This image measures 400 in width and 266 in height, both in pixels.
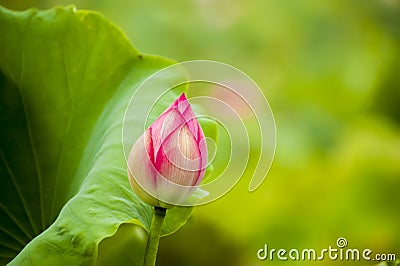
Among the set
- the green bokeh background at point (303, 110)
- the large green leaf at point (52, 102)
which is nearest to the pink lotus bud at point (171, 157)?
the large green leaf at point (52, 102)

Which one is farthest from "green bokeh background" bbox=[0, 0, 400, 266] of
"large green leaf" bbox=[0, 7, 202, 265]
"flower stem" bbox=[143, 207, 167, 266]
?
"flower stem" bbox=[143, 207, 167, 266]

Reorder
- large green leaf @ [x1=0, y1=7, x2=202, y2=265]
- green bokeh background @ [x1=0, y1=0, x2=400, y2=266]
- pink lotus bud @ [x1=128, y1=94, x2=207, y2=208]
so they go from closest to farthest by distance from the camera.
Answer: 1. pink lotus bud @ [x1=128, y1=94, x2=207, y2=208]
2. large green leaf @ [x1=0, y1=7, x2=202, y2=265]
3. green bokeh background @ [x1=0, y1=0, x2=400, y2=266]

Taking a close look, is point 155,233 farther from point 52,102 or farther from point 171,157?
point 52,102

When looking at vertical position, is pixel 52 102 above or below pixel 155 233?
above

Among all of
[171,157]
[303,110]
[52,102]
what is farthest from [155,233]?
[303,110]

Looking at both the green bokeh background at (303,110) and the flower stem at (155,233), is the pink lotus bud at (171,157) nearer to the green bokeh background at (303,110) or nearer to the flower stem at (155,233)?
the flower stem at (155,233)

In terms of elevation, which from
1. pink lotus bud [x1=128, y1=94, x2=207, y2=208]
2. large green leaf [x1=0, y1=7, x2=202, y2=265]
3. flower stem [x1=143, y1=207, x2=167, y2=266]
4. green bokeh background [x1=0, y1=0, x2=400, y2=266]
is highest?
green bokeh background [x1=0, y1=0, x2=400, y2=266]

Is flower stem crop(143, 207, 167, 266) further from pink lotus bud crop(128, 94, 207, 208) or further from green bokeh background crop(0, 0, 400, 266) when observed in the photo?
green bokeh background crop(0, 0, 400, 266)
